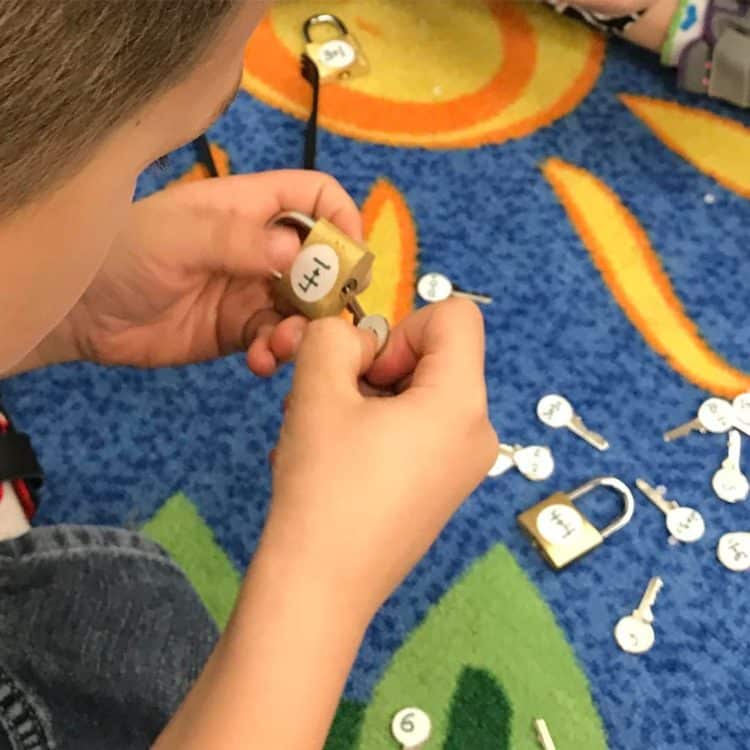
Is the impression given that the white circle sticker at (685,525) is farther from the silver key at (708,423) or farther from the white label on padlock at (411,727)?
the white label on padlock at (411,727)

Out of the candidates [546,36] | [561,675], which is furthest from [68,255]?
[546,36]

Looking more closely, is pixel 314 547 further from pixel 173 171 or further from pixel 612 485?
pixel 173 171

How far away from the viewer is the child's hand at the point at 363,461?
546 millimetres

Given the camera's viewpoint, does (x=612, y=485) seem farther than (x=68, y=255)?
Yes

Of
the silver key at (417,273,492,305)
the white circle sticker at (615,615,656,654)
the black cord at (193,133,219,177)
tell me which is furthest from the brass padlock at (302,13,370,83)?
the white circle sticker at (615,615,656,654)

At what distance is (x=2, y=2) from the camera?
28 centimetres

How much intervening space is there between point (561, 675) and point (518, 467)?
0.16 m

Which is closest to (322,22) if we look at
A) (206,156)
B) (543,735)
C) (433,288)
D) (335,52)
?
(335,52)

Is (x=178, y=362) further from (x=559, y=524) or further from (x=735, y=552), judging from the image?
(x=735, y=552)

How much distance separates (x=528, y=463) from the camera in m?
0.83

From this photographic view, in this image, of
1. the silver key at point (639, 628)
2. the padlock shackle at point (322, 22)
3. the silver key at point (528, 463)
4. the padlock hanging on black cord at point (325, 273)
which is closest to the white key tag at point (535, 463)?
the silver key at point (528, 463)

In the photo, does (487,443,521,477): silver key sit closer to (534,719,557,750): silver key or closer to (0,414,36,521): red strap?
(534,719,557,750): silver key

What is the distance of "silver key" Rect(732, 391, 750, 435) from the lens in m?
0.84

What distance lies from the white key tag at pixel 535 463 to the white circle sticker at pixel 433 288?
15cm
